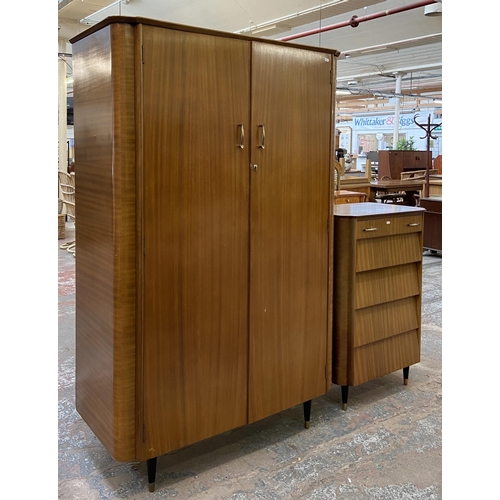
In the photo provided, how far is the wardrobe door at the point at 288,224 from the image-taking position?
2430mm

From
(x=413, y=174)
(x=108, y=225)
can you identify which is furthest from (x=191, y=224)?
(x=413, y=174)

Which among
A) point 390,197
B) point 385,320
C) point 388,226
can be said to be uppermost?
point 390,197

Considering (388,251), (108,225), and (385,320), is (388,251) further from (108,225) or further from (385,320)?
(108,225)

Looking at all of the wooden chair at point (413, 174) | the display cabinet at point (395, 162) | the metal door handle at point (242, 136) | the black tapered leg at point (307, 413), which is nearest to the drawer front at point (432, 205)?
the wooden chair at point (413, 174)

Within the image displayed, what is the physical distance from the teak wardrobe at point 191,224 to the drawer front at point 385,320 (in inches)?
15.9

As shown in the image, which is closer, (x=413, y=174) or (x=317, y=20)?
(x=317, y=20)

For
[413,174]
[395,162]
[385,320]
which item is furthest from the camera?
[395,162]

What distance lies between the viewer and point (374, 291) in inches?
118

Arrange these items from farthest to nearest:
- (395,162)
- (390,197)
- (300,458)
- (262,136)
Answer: (395,162) < (390,197) < (300,458) < (262,136)

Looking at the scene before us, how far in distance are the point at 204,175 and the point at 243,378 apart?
910 mm

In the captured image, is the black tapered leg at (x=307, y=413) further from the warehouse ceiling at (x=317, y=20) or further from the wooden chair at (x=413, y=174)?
the wooden chair at (x=413, y=174)

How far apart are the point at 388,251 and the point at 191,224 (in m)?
1.30

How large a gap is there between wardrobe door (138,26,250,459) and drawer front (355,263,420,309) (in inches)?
30.9

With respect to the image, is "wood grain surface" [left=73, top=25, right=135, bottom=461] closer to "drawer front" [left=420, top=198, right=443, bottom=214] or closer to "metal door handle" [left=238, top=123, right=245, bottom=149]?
"metal door handle" [left=238, top=123, right=245, bottom=149]
